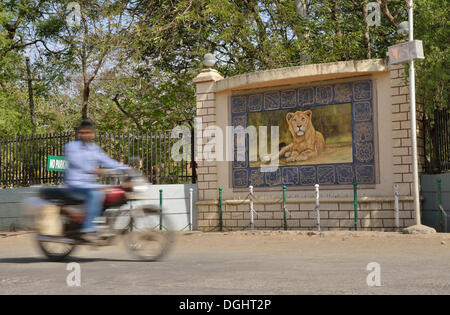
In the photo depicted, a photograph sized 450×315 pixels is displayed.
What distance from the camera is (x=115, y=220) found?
7.80 meters

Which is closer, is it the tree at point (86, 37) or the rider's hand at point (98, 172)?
the rider's hand at point (98, 172)

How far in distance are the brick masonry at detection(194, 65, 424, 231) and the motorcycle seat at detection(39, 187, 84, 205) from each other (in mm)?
8261

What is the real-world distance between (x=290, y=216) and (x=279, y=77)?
12.5 ft

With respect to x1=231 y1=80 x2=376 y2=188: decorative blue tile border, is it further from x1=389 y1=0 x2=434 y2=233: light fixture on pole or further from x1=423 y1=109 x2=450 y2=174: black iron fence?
x1=423 y1=109 x2=450 y2=174: black iron fence

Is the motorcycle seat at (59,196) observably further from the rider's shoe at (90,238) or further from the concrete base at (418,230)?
the concrete base at (418,230)

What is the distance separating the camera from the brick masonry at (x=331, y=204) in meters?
14.0

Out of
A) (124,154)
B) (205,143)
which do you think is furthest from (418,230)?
(124,154)

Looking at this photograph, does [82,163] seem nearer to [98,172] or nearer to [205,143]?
[98,172]

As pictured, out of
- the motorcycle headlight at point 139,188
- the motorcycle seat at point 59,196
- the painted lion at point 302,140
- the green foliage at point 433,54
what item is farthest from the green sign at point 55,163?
the green foliage at point 433,54

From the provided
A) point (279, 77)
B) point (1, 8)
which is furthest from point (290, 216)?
point (1, 8)

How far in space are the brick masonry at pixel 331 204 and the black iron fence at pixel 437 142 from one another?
37 cm

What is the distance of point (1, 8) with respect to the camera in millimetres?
23109

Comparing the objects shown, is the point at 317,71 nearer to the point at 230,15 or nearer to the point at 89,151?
the point at 230,15

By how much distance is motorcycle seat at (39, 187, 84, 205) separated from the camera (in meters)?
7.91
